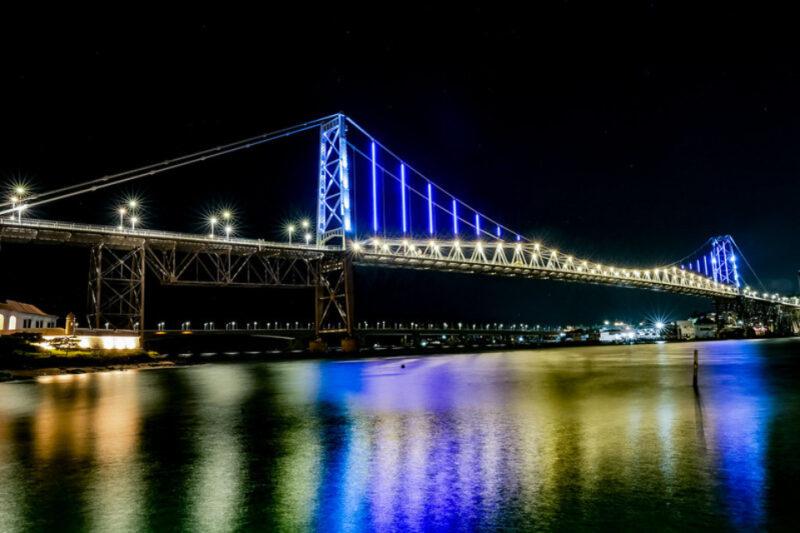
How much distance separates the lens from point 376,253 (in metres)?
68.9

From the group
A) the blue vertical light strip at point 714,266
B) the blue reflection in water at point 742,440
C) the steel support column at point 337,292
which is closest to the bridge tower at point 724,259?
the blue vertical light strip at point 714,266

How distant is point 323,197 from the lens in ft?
229

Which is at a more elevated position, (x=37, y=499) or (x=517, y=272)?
(x=517, y=272)

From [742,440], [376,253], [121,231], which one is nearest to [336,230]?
[376,253]

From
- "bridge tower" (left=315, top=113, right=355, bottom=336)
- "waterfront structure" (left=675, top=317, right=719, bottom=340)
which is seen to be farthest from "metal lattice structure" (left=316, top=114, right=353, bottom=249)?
"waterfront structure" (left=675, top=317, right=719, bottom=340)

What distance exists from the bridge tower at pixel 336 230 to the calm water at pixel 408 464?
167 feet

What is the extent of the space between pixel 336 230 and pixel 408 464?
199ft

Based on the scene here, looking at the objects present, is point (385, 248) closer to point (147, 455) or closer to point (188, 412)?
point (188, 412)

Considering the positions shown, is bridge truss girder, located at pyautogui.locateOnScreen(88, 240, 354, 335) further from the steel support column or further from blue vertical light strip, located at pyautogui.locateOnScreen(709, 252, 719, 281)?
blue vertical light strip, located at pyautogui.locateOnScreen(709, 252, 719, 281)

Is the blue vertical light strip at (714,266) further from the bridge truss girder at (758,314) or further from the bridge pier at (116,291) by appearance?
the bridge pier at (116,291)

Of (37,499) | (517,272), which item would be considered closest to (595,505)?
(37,499)

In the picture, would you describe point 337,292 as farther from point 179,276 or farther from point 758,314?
point 758,314

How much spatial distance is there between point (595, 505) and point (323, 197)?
66432 millimetres

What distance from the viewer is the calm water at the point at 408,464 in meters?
5.17
